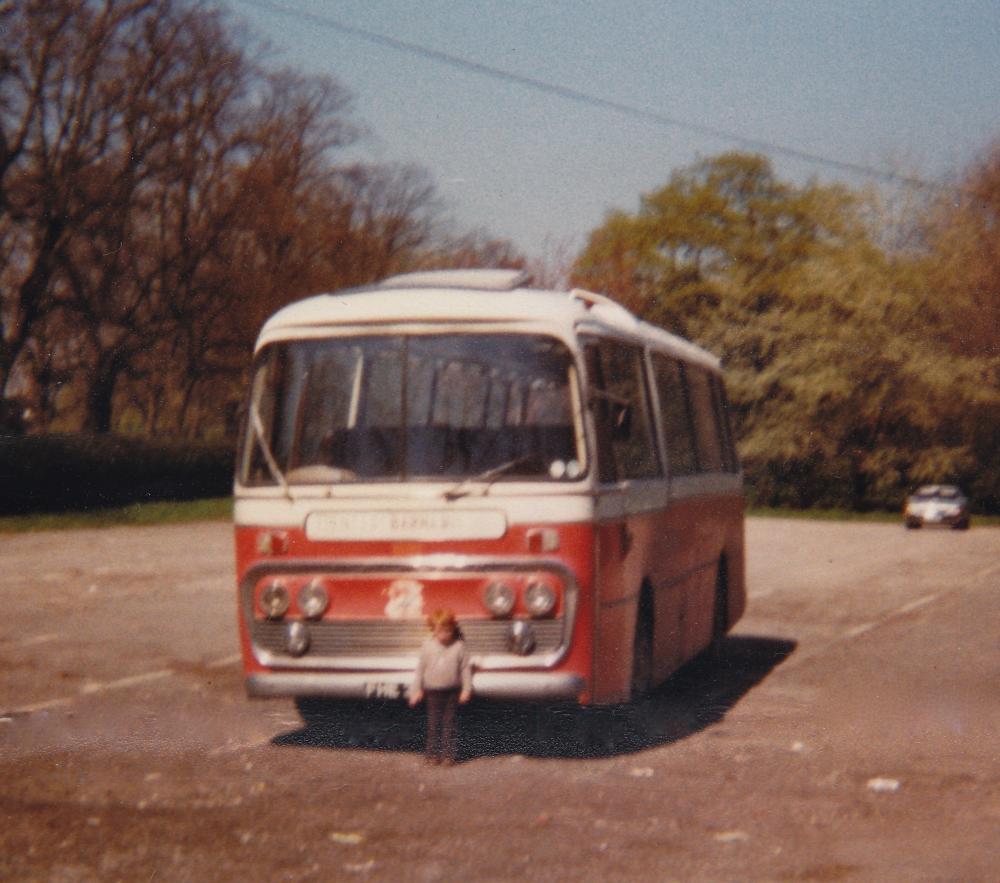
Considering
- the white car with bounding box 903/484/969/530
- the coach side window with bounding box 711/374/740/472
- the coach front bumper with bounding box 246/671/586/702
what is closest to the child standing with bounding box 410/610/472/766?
the coach front bumper with bounding box 246/671/586/702

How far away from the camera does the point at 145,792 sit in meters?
8.13

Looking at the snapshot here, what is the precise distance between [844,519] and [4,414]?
96.6ft

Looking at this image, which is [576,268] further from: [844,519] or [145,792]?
[145,792]

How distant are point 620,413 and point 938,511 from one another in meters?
40.2

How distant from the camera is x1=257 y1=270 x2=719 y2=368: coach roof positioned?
9.49 m

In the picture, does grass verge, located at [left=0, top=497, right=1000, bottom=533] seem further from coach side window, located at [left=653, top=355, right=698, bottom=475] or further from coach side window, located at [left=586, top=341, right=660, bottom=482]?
coach side window, located at [left=586, top=341, right=660, bottom=482]

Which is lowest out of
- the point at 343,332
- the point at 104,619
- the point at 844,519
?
the point at 844,519

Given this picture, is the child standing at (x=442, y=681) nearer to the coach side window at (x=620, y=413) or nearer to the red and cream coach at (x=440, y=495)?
the red and cream coach at (x=440, y=495)

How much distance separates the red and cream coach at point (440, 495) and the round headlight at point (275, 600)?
0.01m

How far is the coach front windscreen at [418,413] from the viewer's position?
30.6 feet

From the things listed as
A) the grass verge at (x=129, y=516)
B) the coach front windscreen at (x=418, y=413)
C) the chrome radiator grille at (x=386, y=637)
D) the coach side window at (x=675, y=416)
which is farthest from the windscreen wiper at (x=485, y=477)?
the grass verge at (x=129, y=516)

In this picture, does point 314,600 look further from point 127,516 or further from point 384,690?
point 127,516

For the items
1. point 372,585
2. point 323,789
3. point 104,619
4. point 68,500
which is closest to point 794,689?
point 372,585

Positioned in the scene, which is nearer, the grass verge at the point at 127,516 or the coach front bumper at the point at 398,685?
the coach front bumper at the point at 398,685
